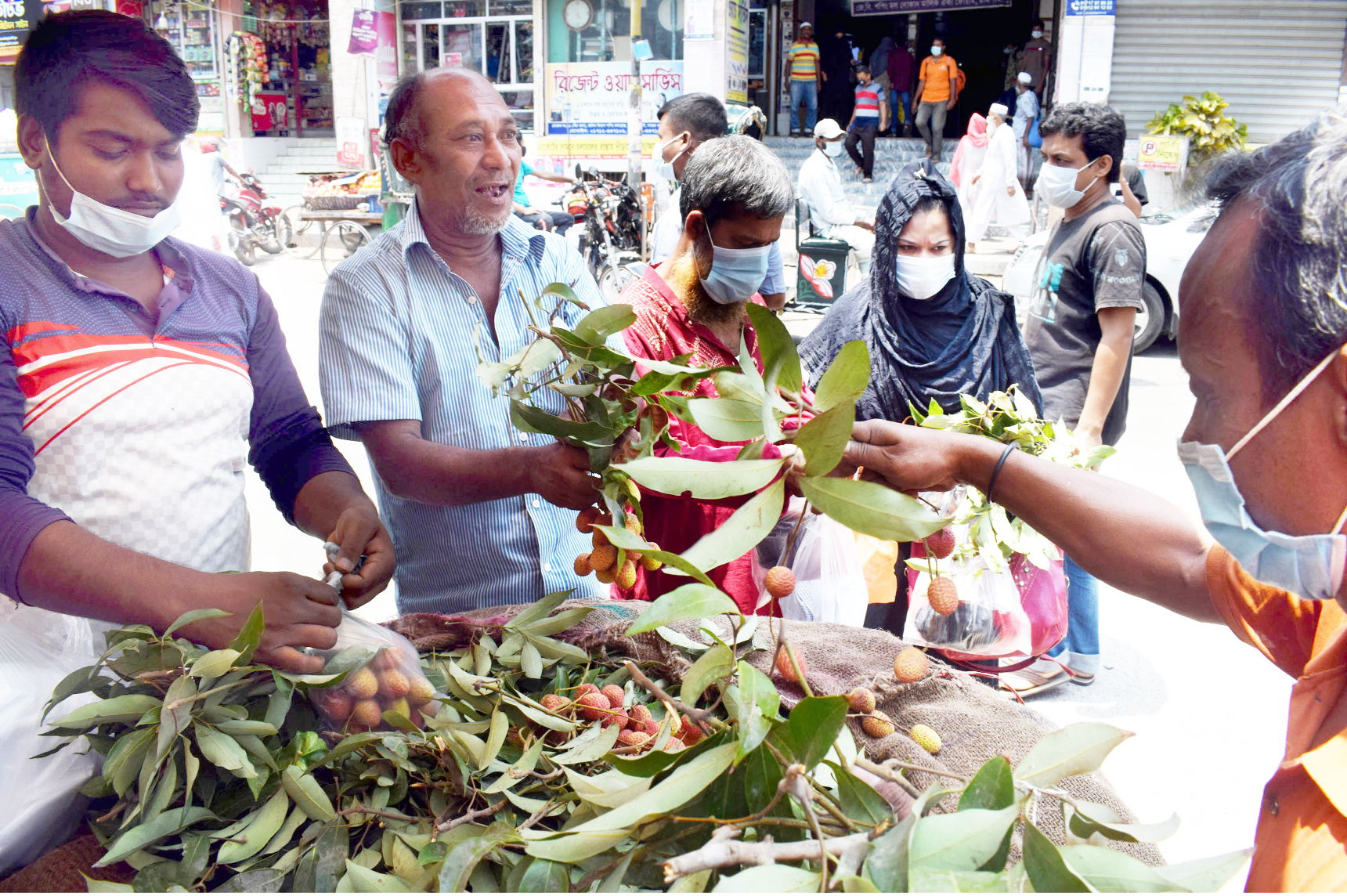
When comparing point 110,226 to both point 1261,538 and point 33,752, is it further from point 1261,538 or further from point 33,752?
point 1261,538

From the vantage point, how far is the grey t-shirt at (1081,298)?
2850 mm

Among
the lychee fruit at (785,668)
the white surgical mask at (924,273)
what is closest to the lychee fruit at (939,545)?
the lychee fruit at (785,668)

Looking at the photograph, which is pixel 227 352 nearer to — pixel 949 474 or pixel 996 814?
pixel 949 474

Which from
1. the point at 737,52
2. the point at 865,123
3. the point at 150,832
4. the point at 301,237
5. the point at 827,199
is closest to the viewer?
the point at 150,832

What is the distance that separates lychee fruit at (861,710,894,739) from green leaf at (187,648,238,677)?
2.50ft

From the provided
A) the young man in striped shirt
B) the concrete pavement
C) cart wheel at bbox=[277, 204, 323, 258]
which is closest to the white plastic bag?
the concrete pavement

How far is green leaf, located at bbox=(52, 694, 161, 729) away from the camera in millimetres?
1017

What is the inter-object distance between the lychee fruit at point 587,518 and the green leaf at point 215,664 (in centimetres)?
44

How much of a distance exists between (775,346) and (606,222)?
8703mm

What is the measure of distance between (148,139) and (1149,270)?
6.95 metres

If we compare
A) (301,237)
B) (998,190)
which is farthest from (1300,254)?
(301,237)

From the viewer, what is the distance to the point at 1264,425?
0.83 metres

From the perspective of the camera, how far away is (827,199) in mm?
7395

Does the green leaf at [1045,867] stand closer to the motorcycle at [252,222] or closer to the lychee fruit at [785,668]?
the lychee fruit at [785,668]
